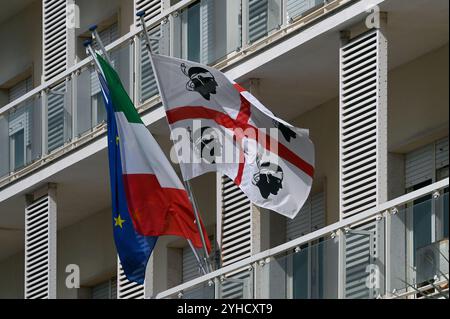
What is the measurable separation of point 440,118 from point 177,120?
407cm

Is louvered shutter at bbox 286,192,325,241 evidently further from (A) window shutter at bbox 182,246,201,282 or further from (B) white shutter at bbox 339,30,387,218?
(A) window shutter at bbox 182,246,201,282

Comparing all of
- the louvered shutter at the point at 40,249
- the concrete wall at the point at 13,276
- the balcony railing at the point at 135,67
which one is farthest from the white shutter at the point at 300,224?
the concrete wall at the point at 13,276

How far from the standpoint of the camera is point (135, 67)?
4297 cm

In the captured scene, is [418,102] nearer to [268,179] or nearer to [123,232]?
[268,179]

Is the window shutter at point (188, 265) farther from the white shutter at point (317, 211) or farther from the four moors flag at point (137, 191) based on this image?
the four moors flag at point (137, 191)

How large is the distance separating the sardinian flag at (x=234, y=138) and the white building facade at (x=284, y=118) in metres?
0.77

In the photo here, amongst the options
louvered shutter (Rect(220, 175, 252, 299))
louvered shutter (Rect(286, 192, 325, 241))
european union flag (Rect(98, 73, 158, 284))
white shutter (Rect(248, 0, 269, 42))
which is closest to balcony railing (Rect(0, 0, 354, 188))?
white shutter (Rect(248, 0, 269, 42))

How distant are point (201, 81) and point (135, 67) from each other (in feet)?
11.9

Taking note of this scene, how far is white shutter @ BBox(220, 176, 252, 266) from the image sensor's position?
4034cm

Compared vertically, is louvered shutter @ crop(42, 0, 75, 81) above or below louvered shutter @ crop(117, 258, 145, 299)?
above

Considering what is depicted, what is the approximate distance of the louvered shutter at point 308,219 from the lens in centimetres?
4134

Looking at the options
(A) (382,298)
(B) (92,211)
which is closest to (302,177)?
(A) (382,298)

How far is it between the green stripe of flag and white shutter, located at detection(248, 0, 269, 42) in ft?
7.65
